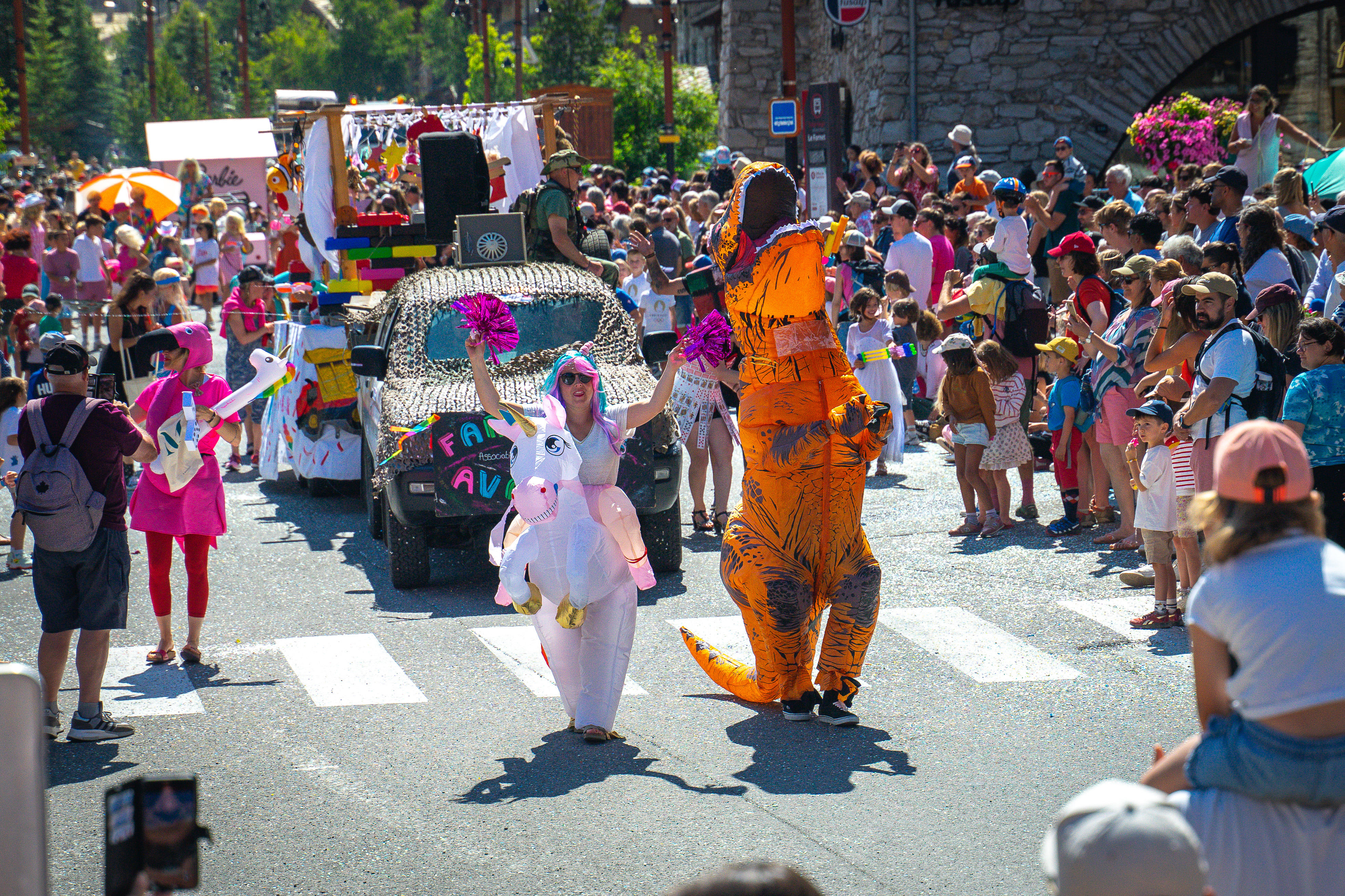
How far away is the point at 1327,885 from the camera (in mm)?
3039

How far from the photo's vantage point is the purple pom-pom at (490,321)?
6574mm

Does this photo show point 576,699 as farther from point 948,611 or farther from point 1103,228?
point 1103,228

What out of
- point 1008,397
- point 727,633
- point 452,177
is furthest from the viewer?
point 452,177

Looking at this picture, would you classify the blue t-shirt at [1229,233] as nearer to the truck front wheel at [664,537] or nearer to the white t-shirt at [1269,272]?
the white t-shirt at [1269,272]

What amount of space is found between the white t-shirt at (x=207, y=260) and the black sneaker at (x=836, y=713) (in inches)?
718

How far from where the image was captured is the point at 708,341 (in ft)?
21.8

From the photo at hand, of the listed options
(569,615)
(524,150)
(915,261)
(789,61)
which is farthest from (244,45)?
(569,615)

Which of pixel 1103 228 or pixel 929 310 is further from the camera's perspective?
pixel 929 310

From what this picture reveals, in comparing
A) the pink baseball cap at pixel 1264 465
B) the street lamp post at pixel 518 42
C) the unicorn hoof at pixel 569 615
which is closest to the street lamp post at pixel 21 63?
the street lamp post at pixel 518 42

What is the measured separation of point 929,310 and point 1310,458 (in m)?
6.32

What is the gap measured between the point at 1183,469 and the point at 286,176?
11.1 m

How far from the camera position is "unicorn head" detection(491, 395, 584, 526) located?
6305 millimetres

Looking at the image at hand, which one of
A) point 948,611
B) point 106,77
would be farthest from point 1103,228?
point 106,77

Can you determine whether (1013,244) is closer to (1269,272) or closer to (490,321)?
(1269,272)
